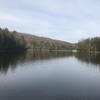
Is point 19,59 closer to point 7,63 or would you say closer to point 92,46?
point 7,63

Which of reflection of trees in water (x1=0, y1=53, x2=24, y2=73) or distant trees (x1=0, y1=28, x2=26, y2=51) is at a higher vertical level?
distant trees (x1=0, y1=28, x2=26, y2=51)

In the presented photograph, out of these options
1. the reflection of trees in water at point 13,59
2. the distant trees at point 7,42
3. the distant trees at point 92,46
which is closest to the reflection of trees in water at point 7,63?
the reflection of trees in water at point 13,59

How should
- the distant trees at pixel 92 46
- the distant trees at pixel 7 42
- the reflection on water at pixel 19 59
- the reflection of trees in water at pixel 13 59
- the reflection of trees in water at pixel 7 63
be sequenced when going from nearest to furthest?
the reflection of trees in water at pixel 7 63 < the reflection of trees in water at pixel 13 59 < the reflection on water at pixel 19 59 < the distant trees at pixel 7 42 < the distant trees at pixel 92 46

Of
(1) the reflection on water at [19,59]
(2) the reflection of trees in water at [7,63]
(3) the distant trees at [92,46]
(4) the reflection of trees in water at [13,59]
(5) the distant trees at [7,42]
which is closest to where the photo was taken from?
(2) the reflection of trees in water at [7,63]

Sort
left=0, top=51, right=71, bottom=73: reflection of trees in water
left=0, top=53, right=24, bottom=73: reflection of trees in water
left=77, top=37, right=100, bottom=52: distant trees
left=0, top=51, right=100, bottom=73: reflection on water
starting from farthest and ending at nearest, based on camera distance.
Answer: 1. left=77, top=37, right=100, bottom=52: distant trees
2. left=0, top=51, right=100, bottom=73: reflection on water
3. left=0, top=51, right=71, bottom=73: reflection of trees in water
4. left=0, top=53, right=24, bottom=73: reflection of trees in water

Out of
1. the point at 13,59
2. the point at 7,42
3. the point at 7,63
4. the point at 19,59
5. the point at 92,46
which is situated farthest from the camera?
the point at 92,46

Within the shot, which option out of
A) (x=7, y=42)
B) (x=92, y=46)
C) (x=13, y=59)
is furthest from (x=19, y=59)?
(x=92, y=46)

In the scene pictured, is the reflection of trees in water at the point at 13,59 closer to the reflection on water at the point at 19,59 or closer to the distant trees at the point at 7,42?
the reflection on water at the point at 19,59

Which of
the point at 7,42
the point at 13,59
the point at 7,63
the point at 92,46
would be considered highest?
the point at 7,42

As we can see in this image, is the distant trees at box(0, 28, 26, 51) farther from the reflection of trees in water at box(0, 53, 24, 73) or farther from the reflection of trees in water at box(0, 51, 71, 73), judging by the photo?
the reflection of trees in water at box(0, 53, 24, 73)

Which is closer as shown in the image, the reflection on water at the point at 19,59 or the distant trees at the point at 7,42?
the reflection on water at the point at 19,59

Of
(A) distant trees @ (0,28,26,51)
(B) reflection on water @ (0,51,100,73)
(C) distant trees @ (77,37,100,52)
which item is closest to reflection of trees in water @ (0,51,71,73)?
(B) reflection on water @ (0,51,100,73)

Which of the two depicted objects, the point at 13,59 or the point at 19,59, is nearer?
the point at 13,59

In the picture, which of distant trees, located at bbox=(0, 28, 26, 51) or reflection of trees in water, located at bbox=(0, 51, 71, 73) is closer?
reflection of trees in water, located at bbox=(0, 51, 71, 73)
